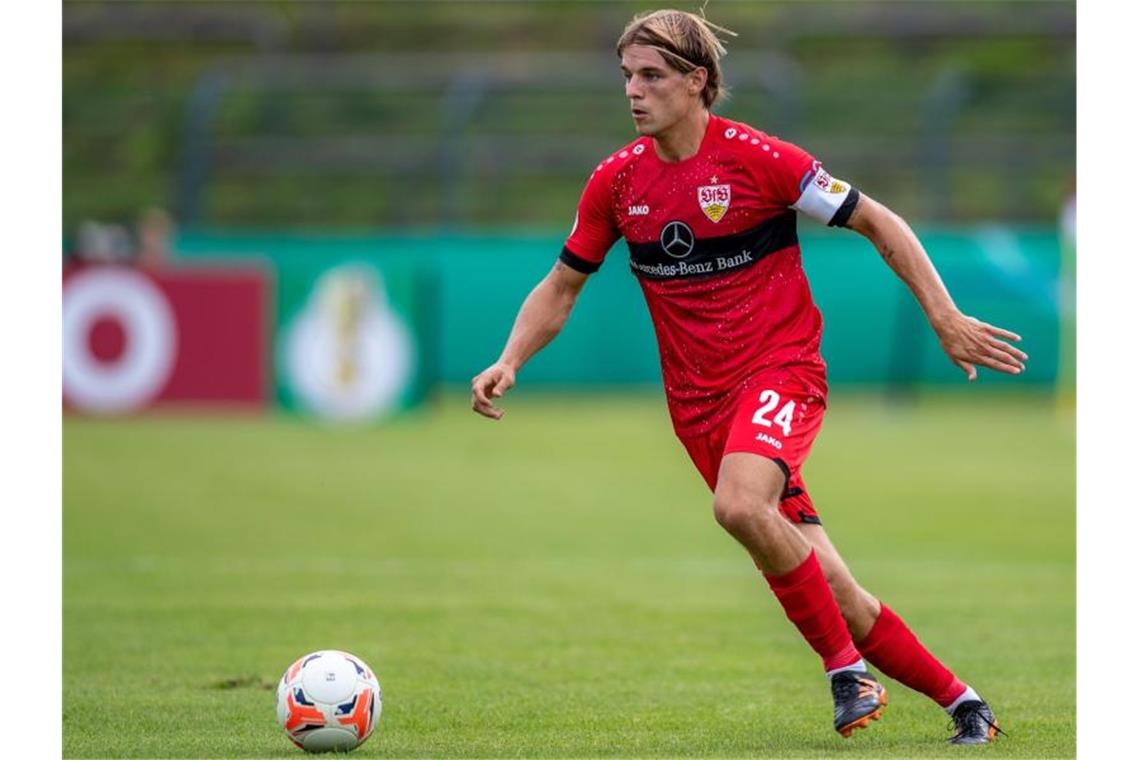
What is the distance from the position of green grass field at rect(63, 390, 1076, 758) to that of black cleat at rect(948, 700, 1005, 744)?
123 millimetres

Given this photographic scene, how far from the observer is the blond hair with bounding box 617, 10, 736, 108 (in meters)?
6.84

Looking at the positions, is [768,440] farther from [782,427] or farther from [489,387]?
[489,387]

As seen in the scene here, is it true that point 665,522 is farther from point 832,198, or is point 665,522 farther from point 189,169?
point 189,169

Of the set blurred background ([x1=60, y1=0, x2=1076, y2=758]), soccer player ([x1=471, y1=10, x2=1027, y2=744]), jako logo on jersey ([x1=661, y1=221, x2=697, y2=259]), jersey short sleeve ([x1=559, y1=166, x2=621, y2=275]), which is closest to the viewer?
soccer player ([x1=471, y1=10, x2=1027, y2=744])

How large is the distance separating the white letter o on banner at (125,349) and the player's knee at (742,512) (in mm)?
16995

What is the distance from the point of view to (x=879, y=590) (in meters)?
11.2

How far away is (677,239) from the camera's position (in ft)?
22.8

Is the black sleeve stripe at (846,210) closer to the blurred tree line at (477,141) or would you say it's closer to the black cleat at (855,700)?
the black cleat at (855,700)

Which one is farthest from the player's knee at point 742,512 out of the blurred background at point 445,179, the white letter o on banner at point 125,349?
the white letter o on banner at point 125,349

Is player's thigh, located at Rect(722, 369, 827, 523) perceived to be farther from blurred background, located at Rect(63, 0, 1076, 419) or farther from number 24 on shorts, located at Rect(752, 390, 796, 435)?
blurred background, located at Rect(63, 0, 1076, 419)

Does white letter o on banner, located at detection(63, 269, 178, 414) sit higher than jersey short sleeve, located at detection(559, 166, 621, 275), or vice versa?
jersey short sleeve, located at detection(559, 166, 621, 275)

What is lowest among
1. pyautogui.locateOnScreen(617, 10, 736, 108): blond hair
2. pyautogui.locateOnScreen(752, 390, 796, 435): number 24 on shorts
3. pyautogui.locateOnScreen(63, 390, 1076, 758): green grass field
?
pyautogui.locateOnScreen(63, 390, 1076, 758): green grass field

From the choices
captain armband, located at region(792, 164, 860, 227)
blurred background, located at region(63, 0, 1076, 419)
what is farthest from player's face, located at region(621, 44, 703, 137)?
blurred background, located at region(63, 0, 1076, 419)

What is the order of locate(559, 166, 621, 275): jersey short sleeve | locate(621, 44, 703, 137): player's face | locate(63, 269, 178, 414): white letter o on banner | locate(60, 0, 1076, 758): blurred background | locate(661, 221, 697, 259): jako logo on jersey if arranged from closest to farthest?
locate(621, 44, 703, 137): player's face < locate(661, 221, 697, 259): jako logo on jersey < locate(559, 166, 621, 275): jersey short sleeve < locate(60, 0, 1076, 758): blurred background < locate(63, 269, 178, 414): white letter o on banner
